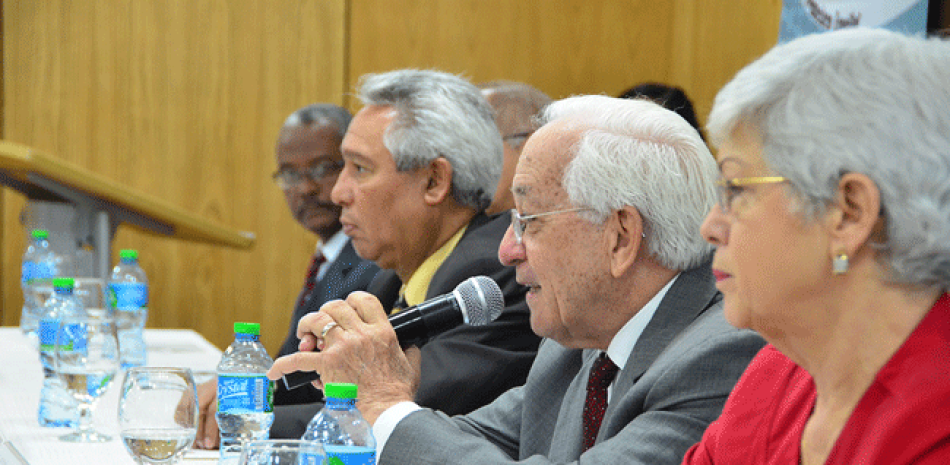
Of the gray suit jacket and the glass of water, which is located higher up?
the glass of water

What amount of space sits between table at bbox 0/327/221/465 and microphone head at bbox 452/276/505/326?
50cm

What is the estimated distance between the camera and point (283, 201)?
499 cm

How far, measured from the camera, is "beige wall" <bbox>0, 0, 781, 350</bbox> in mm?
4746

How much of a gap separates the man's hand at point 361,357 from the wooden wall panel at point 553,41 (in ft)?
11.3

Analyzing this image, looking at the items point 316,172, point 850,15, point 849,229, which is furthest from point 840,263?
point 316,172

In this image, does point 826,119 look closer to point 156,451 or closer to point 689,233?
point 689,233

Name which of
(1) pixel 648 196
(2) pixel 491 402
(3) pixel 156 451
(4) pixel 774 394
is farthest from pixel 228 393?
(4) pixel 774 394

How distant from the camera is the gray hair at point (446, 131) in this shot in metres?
2.32

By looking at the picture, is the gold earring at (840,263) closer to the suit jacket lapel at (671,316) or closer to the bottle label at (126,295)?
the suit jacket lapel at (671,316)

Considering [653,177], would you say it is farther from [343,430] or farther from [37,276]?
[37,276]

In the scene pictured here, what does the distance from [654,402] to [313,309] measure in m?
1.77

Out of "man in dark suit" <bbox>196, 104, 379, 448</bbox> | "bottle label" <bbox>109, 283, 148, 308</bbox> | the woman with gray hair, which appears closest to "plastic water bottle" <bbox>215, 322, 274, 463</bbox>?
the woman with gray hair

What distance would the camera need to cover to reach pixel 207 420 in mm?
1858

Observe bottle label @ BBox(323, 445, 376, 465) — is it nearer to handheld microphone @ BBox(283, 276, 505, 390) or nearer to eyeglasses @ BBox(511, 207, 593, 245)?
handheld microphone @ BBox(283, 276, 505, 390)
